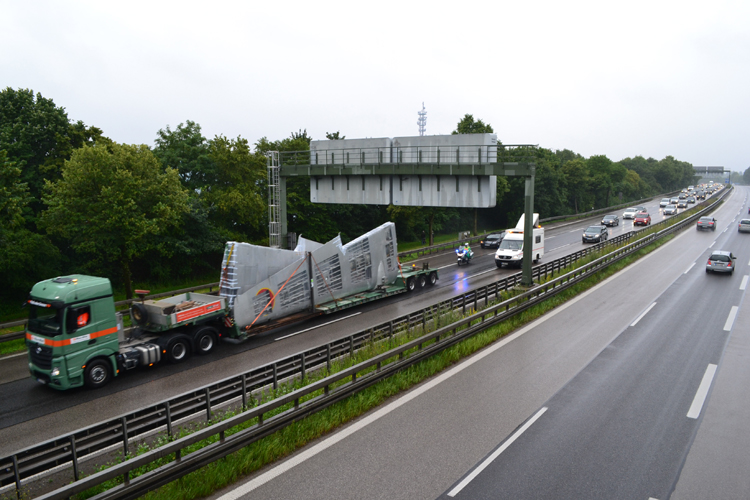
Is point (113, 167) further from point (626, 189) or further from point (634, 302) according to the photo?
point (626, 189)

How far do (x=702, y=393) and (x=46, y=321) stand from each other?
53.3 ft

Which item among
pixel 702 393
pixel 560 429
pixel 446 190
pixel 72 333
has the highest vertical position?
pixel 446 190

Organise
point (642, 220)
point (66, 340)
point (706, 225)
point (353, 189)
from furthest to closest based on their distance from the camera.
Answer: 1. point (642, 220)
2. point (706, 225)
3. point (353, 189)
4. point (66, 340)

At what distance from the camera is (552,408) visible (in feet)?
33.2

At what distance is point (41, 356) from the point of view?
12.4m

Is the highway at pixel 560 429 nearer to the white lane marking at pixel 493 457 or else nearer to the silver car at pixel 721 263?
the white lane marking at pixel 493 457

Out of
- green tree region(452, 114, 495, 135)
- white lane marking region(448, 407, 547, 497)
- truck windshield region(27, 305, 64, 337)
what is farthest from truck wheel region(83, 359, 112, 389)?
green tree region(452, 114, 495, 135)

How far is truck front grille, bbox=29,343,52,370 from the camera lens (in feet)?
40.0

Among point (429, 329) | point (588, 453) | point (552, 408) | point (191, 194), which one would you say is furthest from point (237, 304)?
point (191, 194)

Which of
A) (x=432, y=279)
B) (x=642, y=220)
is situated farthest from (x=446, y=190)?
(x=642, y=220)

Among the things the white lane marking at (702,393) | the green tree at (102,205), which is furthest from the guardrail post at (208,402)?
the green tree at (102,205)

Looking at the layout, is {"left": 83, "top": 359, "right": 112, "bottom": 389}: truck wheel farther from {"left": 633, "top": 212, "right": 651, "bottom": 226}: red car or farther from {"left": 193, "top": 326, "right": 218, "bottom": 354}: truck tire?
{"left": 633, "top": 212, "right": 651, "bottom": 226}: red car

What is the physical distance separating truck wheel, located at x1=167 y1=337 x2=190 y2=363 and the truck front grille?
3032 mm

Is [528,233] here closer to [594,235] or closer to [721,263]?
[721,263]
